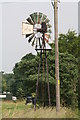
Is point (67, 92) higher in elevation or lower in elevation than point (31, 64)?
lower

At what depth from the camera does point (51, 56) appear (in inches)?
875

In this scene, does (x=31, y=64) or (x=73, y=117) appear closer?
(x=73, y=117)

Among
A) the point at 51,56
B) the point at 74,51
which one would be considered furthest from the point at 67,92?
the point at 74,51

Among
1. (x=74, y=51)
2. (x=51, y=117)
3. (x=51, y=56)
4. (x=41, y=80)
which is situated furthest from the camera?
(x=74, y=51)

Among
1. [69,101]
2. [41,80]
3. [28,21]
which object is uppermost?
[28,21]

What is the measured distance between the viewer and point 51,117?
11.1m

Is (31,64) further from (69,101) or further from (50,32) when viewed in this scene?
(50,32)

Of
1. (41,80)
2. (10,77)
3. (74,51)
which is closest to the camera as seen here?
(41,80)

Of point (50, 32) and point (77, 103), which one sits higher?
point (50, 32)

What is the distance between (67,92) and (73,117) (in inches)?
355

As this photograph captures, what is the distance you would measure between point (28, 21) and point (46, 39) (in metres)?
1.25

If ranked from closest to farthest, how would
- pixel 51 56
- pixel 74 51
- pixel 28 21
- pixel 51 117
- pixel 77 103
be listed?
pixel 51 117 < pixel 28 21 < pixel 77 103 < pixel 51 56 < pixel 74 51

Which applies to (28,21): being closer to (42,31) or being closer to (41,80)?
(42,31)

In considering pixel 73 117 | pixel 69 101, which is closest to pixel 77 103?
pixel 69 101
